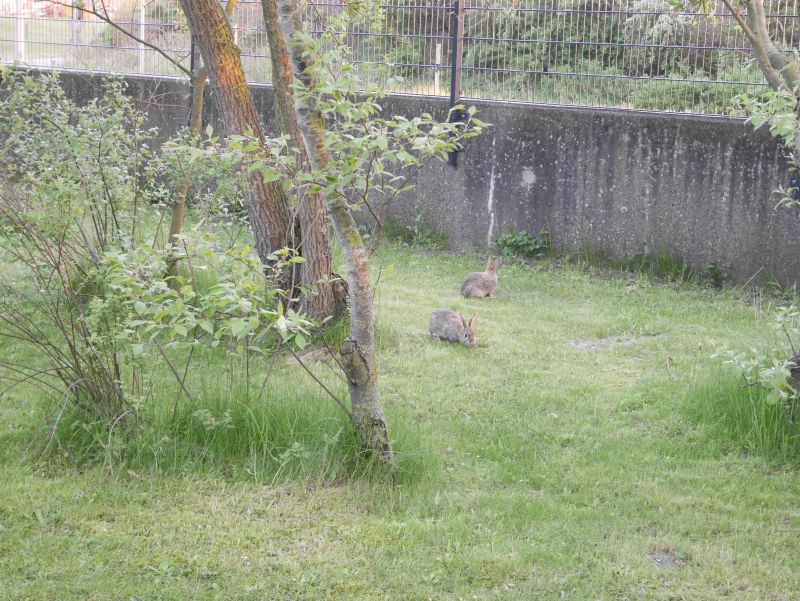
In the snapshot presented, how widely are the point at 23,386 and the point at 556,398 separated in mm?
3512

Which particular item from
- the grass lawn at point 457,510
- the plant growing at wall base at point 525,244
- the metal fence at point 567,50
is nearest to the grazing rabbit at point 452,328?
the grass lawn at point 457,510

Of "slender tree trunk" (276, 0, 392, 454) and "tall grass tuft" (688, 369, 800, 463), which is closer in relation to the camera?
"slender tree trunk" (276, 0, 392, 454)

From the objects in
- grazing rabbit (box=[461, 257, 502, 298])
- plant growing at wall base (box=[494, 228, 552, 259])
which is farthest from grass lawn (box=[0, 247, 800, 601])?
plant growing at wall base (box=[494, 228, 552, 259])

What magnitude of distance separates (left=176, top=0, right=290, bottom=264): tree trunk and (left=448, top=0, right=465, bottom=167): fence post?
14.1 feet

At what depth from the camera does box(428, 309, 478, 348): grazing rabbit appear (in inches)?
288

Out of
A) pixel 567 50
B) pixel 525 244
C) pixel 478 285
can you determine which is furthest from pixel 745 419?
pixel 567 50

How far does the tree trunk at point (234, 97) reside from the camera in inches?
278

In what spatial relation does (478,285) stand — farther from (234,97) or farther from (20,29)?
(20,29)

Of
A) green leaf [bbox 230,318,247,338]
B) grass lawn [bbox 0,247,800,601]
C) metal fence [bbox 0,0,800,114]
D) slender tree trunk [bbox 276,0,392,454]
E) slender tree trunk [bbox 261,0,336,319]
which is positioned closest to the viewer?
green leaf [bbox 230,318,247,338]

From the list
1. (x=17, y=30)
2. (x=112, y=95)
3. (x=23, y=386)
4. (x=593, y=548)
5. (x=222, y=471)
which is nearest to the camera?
(x=593, y=548)

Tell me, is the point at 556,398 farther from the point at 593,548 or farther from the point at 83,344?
the point at 83,344

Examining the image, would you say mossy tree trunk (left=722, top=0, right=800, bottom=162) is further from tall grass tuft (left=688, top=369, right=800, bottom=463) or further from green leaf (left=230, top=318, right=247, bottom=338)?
green leaf (left=230, top=318, right=247, bottom=338)

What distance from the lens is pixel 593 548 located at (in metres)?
4.34

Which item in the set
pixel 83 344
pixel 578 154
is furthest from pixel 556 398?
pixel 578 154
